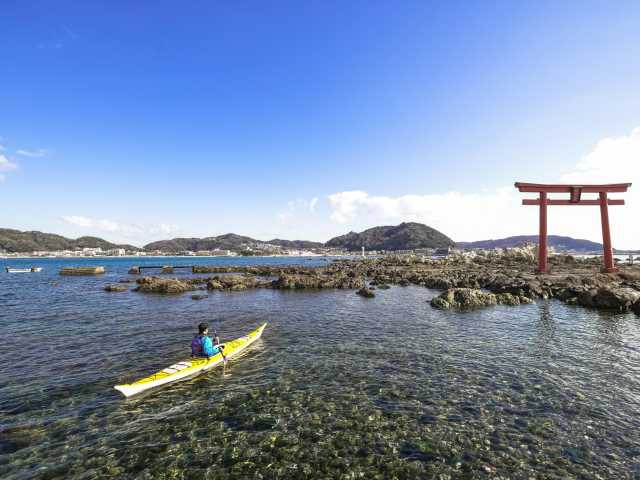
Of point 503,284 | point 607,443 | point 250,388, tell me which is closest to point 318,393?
point 250,388

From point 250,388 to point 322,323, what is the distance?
1204cm

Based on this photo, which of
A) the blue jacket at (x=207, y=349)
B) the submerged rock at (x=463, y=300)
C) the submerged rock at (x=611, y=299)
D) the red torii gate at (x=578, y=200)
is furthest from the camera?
the red torii gate at (x=578, y=200)

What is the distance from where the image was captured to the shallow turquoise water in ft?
27.5

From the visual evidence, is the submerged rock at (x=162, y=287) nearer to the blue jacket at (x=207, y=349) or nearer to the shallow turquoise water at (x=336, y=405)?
the shallow turquoise water at (x=336, y=405)

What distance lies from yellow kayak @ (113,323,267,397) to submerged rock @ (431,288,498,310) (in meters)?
20.9

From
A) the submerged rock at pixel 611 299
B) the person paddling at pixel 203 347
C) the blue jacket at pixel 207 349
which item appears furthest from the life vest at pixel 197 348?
the submerged rock at pixel 611 299

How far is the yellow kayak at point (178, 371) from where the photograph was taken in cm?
1202

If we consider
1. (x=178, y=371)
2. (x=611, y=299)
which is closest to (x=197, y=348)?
(x=178, y=371)

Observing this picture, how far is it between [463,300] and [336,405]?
23.9 metres

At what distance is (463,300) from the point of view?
31.0 meters

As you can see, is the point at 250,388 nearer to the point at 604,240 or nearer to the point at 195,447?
the point at 195,447

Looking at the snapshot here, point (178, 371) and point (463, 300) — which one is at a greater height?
point (463, 300)

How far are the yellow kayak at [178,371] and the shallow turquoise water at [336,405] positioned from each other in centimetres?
43

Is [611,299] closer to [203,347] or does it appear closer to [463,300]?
[463,300]
